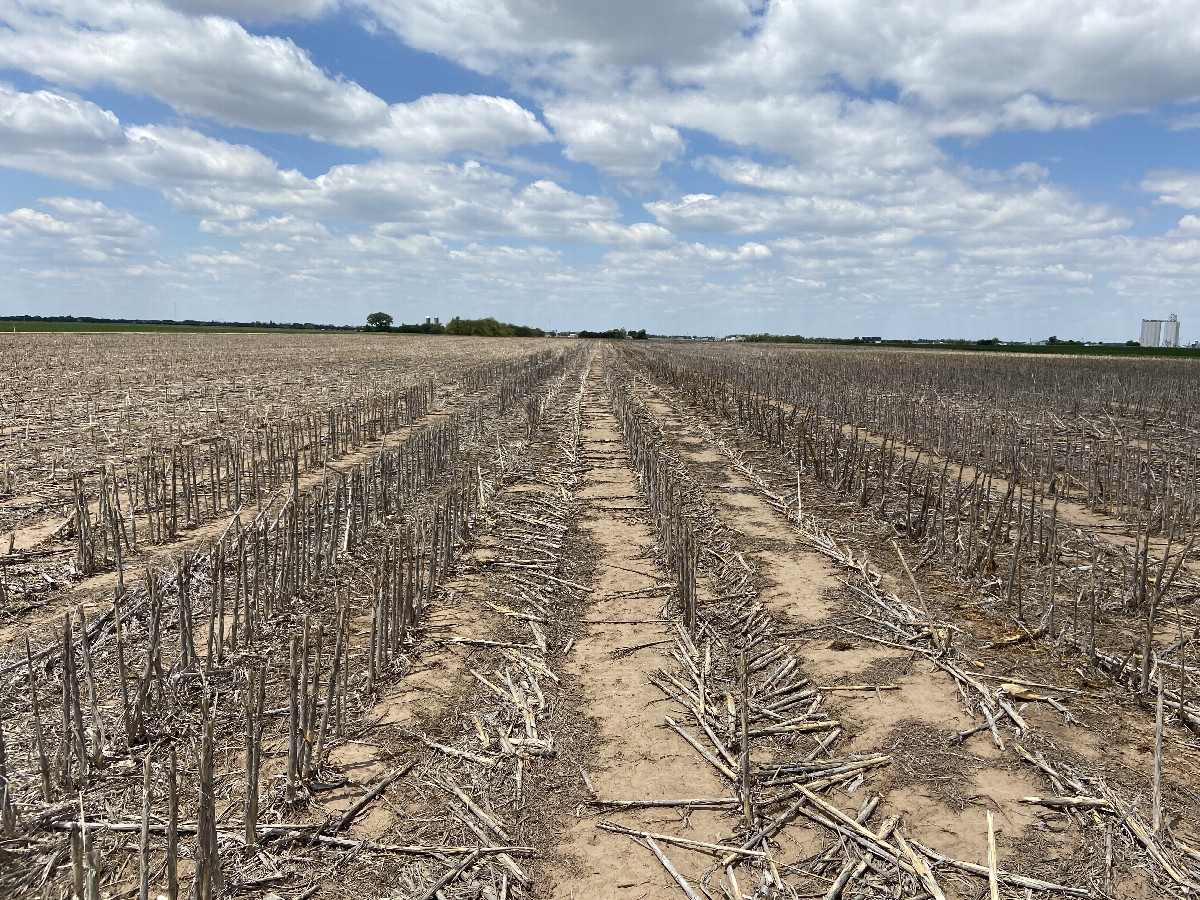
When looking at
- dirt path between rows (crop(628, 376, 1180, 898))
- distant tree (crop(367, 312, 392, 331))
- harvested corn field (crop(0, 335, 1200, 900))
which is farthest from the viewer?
distant tree (crop(367, 312, 392, 331))

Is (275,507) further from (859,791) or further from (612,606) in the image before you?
(859,791)

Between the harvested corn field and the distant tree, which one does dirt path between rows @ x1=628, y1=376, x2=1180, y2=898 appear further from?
the distant tree

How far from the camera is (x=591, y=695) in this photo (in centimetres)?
443

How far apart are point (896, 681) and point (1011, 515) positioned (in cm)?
401

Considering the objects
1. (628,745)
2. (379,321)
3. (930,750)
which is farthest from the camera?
(379,321)

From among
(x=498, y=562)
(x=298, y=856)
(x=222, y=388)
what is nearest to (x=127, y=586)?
(x=498, y=562)

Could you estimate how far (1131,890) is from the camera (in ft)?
9.39

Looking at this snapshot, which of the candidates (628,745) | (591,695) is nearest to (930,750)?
(628,745)

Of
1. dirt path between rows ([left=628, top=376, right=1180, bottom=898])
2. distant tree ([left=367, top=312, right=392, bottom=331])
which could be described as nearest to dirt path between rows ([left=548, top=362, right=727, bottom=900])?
dirt path between rows ([left=628, top=376, right=1180, bottom=898])

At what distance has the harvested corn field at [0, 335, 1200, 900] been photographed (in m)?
3.02

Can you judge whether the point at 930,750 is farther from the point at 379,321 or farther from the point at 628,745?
the point at 379,321

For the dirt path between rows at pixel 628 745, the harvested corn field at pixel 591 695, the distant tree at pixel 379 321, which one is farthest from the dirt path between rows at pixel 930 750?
the distant tree at pixel 379 321

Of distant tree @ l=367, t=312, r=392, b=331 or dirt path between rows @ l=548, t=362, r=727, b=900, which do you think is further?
distant tree @ l=367, t=312, r=392, b=331

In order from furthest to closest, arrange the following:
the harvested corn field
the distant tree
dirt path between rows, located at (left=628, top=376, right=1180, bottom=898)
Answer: the distant tree < dirt path between rows, located at (left=628, top=376, right=1180, bottom=898) < the harvested corn field
